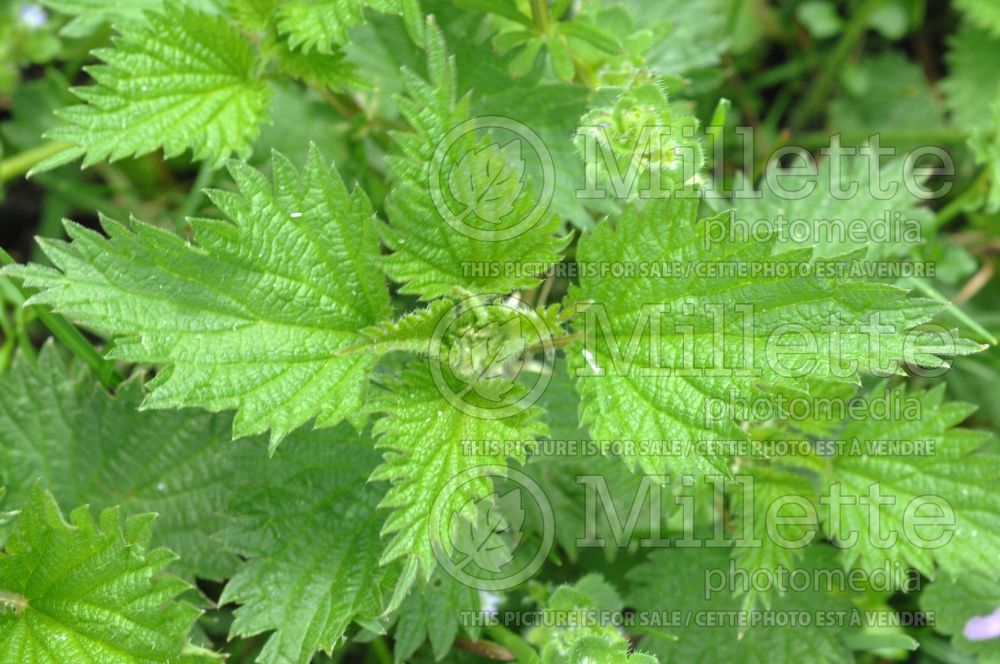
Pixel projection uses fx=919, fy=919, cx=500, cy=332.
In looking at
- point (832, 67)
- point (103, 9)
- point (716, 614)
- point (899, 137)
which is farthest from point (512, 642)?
point (832, 67)

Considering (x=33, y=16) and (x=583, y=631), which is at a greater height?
(x=33, y=16)

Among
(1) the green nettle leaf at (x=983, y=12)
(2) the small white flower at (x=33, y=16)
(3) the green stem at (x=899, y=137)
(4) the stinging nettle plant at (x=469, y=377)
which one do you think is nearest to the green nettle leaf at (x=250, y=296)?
(4) the stinging nettle plant at (x=469, y=377)

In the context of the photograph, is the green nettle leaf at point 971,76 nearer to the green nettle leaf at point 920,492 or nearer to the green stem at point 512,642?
the green nettle leaf at point 920,492

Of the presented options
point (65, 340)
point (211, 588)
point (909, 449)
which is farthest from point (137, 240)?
point (909, 449)

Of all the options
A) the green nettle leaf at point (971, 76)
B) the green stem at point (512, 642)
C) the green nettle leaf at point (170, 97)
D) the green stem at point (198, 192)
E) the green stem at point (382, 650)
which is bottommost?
the green stem at point (382, 650)

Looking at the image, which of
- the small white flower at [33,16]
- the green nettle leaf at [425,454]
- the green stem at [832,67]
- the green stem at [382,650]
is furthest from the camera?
the green stem at [832,67]

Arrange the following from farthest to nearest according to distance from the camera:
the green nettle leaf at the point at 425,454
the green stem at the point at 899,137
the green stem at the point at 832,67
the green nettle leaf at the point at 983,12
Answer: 1. the green stem at the point at 832,67
2. the green stem at the point at 899,137
3. the green nettle leaf at the point at 983,12
4. the green nettle leaf at the point at 425,454

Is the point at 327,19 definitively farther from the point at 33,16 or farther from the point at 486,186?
the point at 33,16
